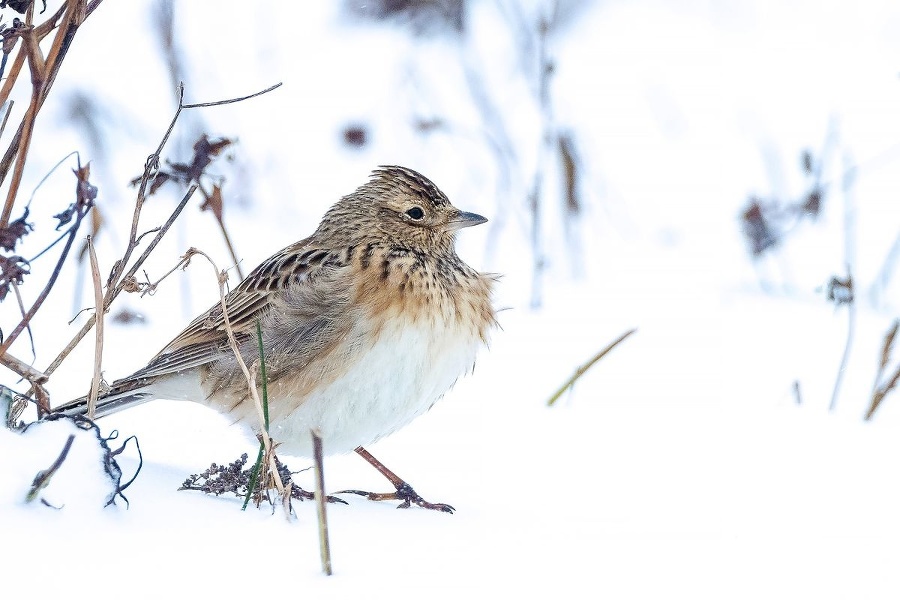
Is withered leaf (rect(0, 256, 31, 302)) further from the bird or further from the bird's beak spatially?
the bird's beak

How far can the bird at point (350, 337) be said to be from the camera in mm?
4027

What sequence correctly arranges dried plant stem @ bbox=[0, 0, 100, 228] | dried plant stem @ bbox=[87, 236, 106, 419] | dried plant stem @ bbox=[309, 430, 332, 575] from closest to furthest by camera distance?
dried plant stem @ bbox=[309, 430, 332, 575]
dried plant stem @ bbox=[0, 0, 100, 228]
dried plant stem @ bbox=[87, 236, 106, 419]

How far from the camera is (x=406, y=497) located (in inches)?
155

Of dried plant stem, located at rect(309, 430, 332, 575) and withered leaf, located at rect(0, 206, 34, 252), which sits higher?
withered leaf, located at rect(0, 206, 34, 252)

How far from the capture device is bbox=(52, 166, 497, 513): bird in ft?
13.2

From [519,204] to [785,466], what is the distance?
13.4ft

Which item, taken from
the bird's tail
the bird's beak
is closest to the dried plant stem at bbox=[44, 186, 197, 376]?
the bird's tail

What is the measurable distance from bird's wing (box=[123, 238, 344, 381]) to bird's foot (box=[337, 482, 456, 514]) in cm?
63

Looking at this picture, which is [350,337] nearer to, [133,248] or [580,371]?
[133,248]

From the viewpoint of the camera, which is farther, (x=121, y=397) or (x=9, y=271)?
(x=121, y=397)

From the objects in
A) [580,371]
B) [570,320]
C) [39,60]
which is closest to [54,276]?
[39,60]

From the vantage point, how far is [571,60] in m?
11.0

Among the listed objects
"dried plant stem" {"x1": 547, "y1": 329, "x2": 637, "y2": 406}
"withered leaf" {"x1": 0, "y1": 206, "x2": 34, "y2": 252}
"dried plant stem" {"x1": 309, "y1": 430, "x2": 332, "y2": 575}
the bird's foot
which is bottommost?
"dried plant stem" {"x1": 309, "y1": 430, "x2": 332, "y2": 575}

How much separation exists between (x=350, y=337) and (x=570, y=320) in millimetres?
2641
